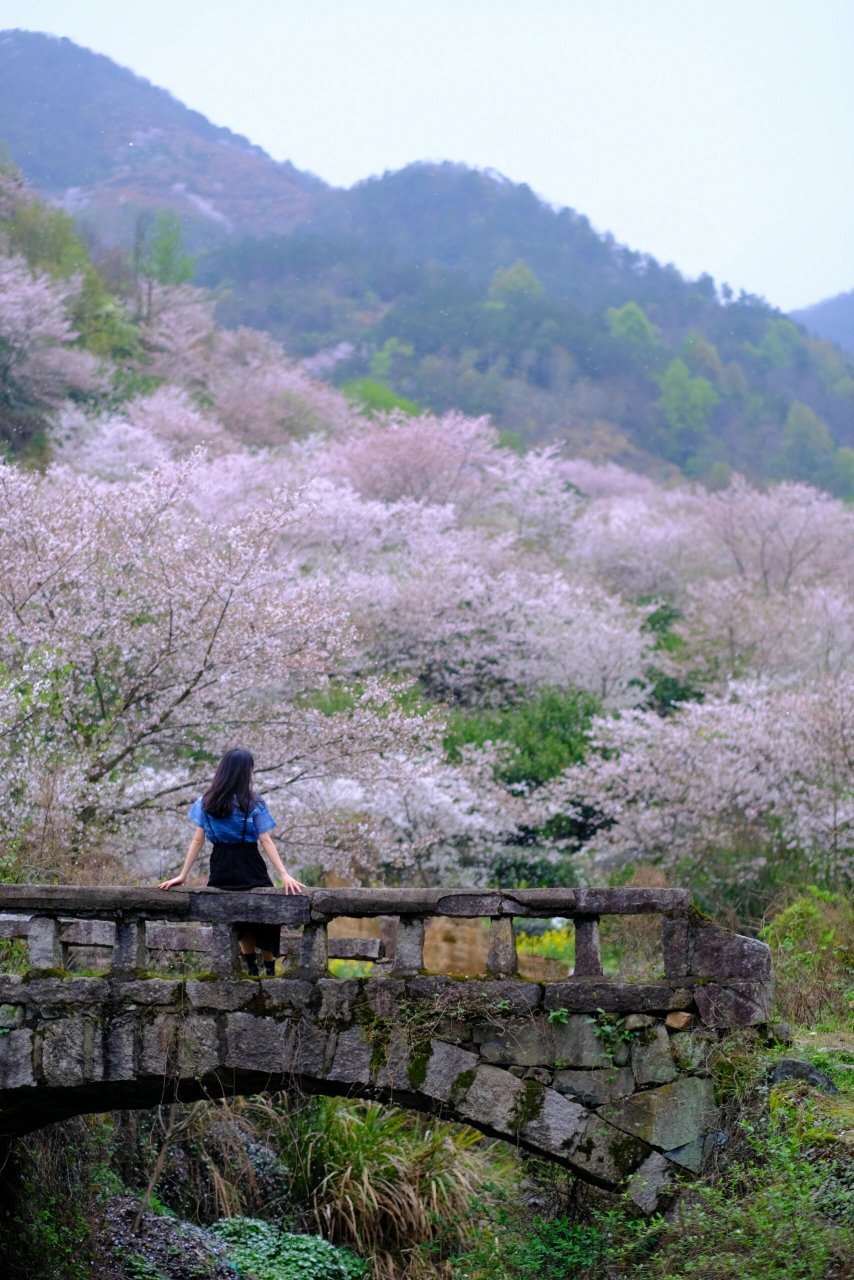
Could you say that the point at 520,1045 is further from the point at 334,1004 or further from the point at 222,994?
the point at 222,994

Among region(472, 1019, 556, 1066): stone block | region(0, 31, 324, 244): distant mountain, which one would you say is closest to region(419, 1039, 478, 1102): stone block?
region(472, 1019, 556, 1066): stone block

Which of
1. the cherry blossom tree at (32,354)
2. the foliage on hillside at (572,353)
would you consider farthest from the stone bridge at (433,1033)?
the foliage on hillside at (572,353)

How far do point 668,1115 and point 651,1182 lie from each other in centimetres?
39

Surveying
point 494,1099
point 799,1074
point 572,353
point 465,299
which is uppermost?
point 465,299

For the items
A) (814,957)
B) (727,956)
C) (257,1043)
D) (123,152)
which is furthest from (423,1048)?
(123,152)

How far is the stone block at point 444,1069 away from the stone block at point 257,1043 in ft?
2.64

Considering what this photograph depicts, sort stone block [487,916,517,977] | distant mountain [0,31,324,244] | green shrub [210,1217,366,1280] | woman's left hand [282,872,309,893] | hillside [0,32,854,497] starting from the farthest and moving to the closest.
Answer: distant mountain [0,31,324,244], hillside [0,32,854,497], green shrub [210,1217,366,1280], stone block [487,916,517,977], woman's left hand [282,872,309,893]

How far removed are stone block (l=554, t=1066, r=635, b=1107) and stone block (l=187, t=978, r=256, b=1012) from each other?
1.81 meters

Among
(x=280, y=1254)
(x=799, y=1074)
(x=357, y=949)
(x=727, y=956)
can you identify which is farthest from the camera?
(x=280, y=1254)

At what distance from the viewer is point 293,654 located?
46.1ft

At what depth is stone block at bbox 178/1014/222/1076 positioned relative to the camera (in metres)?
7.73

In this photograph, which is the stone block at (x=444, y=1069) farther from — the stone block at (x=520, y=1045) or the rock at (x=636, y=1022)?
the rock at (x=636, y=1022)

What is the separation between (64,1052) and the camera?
7.75 meters

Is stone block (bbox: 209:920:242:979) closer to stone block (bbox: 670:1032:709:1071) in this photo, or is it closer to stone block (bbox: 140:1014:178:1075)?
stone block (bbox: 140:1014:178:1075)
